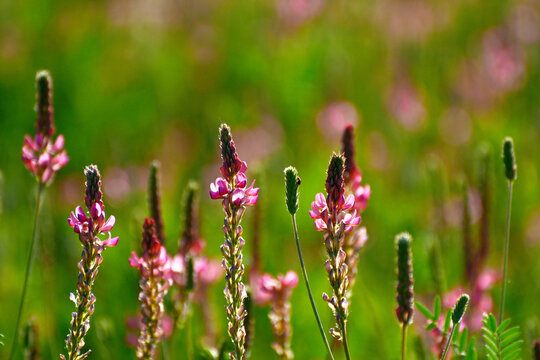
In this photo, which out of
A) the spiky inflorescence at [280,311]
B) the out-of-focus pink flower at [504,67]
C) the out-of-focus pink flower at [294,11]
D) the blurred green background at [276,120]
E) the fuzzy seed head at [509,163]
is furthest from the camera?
the out-of-focus pink flower at [294,11]

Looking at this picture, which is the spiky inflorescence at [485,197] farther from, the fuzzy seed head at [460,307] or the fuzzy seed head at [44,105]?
the fuzzy seed head at [44,105]

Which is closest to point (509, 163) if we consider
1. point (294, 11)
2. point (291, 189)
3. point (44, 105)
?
point (291, 189)

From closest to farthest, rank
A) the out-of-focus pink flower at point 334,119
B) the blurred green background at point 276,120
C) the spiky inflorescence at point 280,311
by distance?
the spiky inflorescence at point 280,311 < the blurred green background at point 276,120 < the out-of-focus pink flower at point 334,119

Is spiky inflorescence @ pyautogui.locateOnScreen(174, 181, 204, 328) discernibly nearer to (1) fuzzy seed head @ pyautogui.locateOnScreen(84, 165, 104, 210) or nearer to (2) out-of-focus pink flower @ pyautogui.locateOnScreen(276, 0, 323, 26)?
(1) fuzzy seed head @ pyautogui.locateOnScreen(84, 165, 104, 210)

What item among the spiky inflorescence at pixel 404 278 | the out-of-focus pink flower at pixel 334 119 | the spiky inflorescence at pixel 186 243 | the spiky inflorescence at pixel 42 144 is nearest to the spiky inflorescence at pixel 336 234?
the spiky inflorescence at pixel 404 278

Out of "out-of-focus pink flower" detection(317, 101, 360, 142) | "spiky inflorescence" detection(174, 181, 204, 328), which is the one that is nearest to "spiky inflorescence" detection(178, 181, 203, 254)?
"spiky inflorescence" detection(174, 181, 204, 328)

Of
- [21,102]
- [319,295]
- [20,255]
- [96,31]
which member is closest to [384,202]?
[319,295]
